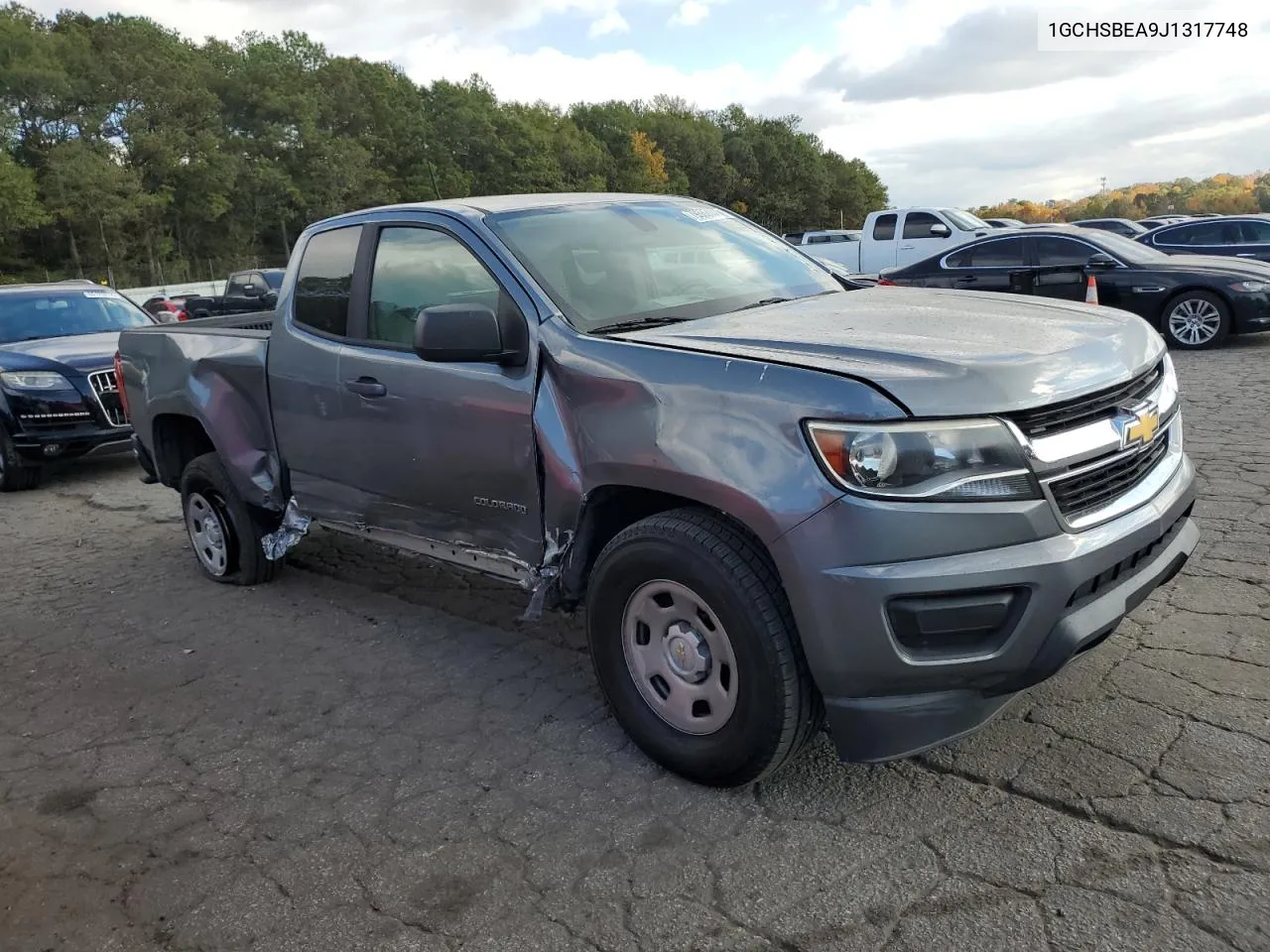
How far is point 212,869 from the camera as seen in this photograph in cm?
289

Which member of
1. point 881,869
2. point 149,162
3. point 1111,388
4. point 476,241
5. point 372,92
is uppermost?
point 372,92

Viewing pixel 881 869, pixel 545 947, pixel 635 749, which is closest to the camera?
pixel 545 947

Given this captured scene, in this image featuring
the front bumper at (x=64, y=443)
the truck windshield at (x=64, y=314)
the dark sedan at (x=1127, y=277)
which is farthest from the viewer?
the dark sedan at (x=1127, y=277)

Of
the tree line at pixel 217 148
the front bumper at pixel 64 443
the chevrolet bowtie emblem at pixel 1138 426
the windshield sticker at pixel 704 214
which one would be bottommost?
the front bumper at pixel 64 443

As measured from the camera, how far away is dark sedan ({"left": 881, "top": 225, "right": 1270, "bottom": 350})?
10.7m

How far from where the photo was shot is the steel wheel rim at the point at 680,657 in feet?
9.62

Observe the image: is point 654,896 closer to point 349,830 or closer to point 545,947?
point 545,947

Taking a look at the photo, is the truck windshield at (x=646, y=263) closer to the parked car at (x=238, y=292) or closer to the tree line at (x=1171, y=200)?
the parked car at (x=238, y=292)

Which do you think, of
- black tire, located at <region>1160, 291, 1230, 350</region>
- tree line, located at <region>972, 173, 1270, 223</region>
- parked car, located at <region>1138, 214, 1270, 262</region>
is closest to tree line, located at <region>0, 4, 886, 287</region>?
tree line, located at <region>972, 173, 1270, 223</region>

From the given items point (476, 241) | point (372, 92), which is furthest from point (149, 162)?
point (476, 241)

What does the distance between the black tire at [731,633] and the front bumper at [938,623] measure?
100mm

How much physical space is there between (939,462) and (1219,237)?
51.6 ft

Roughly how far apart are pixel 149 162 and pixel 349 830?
56.7 meters

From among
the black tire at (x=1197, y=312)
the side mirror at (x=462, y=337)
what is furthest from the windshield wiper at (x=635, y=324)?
the black tire at (x=1197, y=312)
